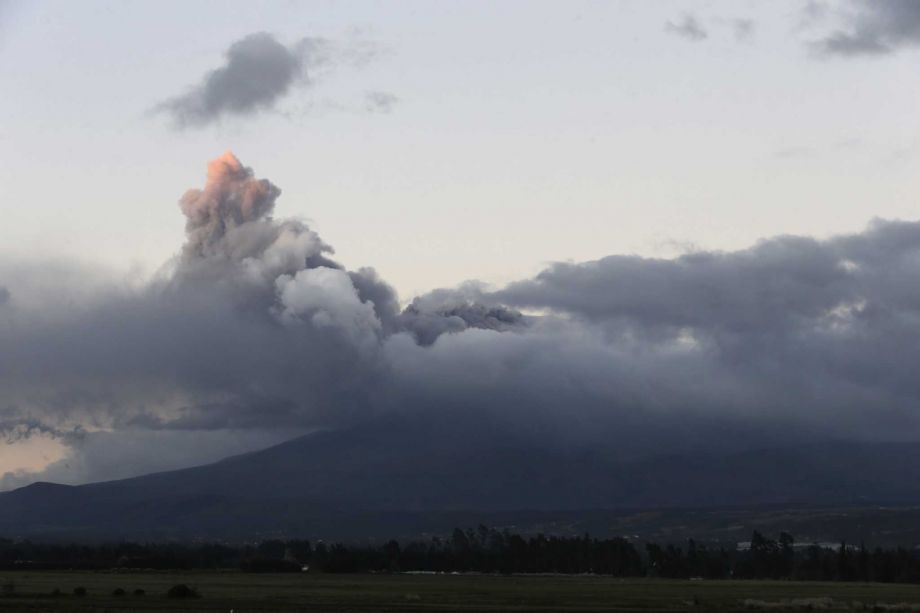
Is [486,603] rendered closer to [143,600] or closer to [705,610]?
[705,610]

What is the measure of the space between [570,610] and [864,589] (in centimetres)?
7308

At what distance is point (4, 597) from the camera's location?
135 meters

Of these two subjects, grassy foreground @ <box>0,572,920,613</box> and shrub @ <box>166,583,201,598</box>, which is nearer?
grassy foreground @ <box>0,572,920,613</box>

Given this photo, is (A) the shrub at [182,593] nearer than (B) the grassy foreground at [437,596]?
No

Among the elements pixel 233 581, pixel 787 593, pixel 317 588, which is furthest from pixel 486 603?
pixel 233 581

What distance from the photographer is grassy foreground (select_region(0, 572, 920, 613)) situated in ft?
407

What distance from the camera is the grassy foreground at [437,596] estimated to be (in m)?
124

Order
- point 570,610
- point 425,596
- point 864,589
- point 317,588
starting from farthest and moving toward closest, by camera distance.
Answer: point 864,589 < point 317,588 < point 425,596 < point 570,610

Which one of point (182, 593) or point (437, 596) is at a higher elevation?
point (182, 593)

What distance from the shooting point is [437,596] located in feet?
477

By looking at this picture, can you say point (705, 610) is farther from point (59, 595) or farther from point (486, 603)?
point (59, 595)

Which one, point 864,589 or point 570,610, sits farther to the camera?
point 864,589

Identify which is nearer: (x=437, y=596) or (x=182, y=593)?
(x=182, y=593)

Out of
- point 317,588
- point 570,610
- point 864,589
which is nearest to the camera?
point 570,610
